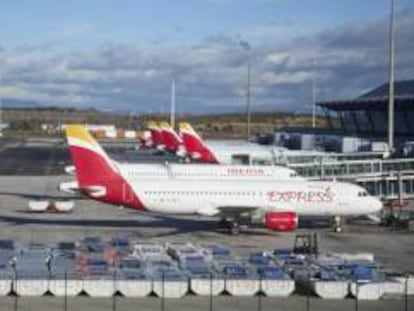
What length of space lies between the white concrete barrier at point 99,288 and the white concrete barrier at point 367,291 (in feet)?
33.5

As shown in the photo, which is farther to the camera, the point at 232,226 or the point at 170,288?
the point at 232,226

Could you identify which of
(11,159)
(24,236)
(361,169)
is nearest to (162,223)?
(24,236)

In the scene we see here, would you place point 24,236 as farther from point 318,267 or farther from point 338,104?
point 338,104

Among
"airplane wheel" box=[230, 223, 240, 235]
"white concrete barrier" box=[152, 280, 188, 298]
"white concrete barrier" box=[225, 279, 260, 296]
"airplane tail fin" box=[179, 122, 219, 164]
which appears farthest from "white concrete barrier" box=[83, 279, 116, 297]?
"airplane tail fin" box=[179, 122, 219, 164]

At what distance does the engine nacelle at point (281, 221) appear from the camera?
5950 cm

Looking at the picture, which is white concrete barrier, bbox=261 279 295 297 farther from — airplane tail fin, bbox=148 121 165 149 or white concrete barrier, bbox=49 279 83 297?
airplane tail fin, bbox=148 121 165 149

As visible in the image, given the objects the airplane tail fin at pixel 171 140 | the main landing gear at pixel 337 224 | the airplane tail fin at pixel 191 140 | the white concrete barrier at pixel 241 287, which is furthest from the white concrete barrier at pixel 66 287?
the airplane tail fin at pixel 171 140

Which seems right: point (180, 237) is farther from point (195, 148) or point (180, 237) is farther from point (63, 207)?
point (195, 148)

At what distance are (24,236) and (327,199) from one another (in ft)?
67.5

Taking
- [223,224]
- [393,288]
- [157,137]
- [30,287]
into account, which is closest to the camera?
[30,287]

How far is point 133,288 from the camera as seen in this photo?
38.2m

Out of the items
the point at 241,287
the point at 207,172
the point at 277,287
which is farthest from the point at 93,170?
the point at 207,172

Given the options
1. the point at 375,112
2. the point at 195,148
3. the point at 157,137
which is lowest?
the point at 195,148

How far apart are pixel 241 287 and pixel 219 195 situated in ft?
76.1
